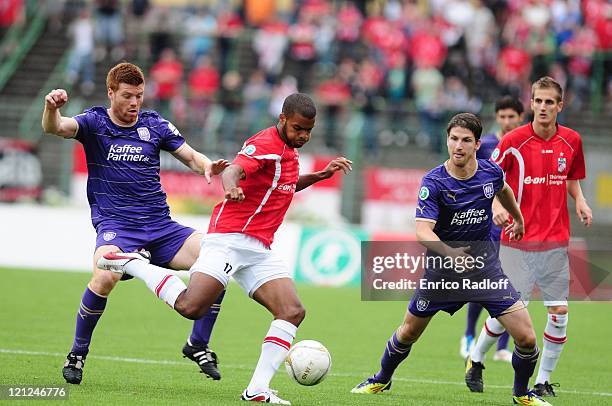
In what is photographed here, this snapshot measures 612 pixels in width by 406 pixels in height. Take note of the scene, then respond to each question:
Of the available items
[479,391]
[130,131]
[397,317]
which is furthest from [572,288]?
[397,317]

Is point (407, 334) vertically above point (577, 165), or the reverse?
point (577, 165)

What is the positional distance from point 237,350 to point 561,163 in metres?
4.19

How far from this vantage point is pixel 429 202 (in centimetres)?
866

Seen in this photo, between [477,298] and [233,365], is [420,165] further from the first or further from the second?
[477,298]

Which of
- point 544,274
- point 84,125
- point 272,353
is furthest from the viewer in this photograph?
point 544,274

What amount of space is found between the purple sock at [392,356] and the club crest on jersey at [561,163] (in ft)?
7.60

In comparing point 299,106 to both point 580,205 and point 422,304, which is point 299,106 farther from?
point 580,205

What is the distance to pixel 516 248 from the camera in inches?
409

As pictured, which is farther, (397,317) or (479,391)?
(397,317)

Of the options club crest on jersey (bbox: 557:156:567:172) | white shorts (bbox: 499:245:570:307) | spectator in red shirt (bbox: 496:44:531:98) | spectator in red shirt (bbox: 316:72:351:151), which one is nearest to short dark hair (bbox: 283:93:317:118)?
white shorts (bbox: 499:245:570:307)

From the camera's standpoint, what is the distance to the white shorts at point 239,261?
333 inches

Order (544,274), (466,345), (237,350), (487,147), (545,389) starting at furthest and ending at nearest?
1. (466,345)
2. (237,350)
3. (487,147)
4. (544,274)
5. (545,389)

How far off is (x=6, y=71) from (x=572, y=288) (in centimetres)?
2220

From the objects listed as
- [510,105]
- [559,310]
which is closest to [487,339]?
[559,310]
